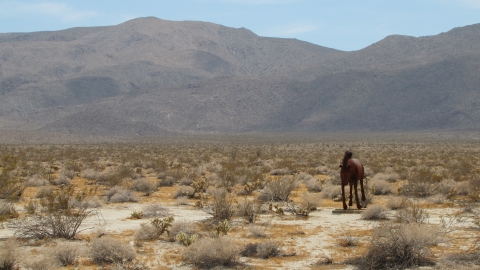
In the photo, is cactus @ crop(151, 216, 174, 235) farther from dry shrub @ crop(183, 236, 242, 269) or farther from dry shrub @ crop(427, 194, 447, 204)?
dry shrub @ crop(427, 194, 447, 204)

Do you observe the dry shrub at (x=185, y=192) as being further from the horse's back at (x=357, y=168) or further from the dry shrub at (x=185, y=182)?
the horse's back at (x=357, y=168)

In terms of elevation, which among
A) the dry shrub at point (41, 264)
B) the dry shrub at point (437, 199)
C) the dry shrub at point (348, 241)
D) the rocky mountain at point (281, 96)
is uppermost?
the rocky mountain at point (281, 96)

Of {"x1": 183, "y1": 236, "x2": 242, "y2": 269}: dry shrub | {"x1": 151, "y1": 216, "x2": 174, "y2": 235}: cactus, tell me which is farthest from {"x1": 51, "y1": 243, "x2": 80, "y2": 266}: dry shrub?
{"x1": 151, "y1": 216, "x2": 174, "y2": 235}: cactus

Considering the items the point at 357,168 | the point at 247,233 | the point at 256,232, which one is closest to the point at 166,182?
the point at 357,168

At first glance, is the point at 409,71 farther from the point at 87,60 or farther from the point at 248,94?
the point at 87,60

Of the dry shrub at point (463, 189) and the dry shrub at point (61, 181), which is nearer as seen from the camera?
the dry shrub at point (463, 189)

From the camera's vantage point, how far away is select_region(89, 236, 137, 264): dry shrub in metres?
8.99

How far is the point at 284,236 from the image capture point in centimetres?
1105

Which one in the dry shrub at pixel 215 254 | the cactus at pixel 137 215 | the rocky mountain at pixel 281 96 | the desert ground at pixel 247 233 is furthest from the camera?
the rocky mountain at pixel 281 96

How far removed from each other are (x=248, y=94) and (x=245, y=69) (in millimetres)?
A: 70331

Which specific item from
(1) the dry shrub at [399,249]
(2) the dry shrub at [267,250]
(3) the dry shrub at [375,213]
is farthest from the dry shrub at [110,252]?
(3) the dry shrub at [375,213]

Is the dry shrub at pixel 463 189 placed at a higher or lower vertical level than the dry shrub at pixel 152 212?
lower

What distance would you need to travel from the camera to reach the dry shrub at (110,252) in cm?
899

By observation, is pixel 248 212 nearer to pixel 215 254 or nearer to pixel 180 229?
pixel 180 229
